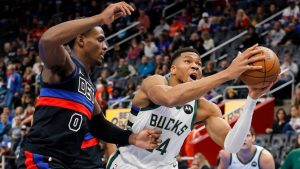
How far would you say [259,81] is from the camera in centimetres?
504

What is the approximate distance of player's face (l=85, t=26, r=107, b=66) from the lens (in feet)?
17.3

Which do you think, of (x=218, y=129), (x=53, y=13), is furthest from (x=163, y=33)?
(x=218, y=129)

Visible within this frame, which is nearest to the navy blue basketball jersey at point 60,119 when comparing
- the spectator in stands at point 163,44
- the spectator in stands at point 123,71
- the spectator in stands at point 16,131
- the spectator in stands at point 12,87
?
the spectator in stands at point 16,131

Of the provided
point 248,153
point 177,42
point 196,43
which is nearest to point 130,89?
point 196,43

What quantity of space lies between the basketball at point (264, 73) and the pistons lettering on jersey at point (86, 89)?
1.16 metres

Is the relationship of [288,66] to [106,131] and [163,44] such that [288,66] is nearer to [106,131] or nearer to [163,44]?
[163,44]

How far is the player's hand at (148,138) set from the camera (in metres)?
5.81

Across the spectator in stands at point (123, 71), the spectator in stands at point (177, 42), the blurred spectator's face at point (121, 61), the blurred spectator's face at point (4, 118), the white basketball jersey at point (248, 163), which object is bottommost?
the blurred spectator's face at point (4, 118)

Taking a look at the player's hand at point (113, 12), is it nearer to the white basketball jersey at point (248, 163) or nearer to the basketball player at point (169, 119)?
the basketball player at point (169, 119)

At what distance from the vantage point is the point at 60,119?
4969 millimetres

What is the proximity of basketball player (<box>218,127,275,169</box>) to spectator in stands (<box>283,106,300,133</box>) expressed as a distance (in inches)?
171

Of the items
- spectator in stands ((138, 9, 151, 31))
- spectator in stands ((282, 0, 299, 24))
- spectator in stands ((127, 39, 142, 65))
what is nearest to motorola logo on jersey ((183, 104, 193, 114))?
spectator in stands ((282, 0, 299, 24))

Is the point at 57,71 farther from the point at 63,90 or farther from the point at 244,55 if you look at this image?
the point at 244,55

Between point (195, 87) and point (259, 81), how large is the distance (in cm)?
48
